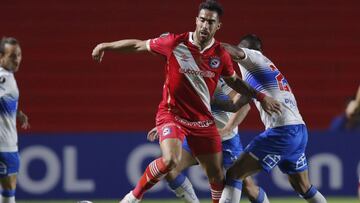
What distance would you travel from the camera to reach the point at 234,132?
795 centimetres

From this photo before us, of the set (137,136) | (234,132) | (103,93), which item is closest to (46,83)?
(103,93)

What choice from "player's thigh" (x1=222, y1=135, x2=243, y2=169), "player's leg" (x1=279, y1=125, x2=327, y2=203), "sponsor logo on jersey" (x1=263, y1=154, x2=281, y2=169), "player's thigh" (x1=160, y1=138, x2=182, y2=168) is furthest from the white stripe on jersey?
"player's thigh" (x1=222, y1=135, x2=243, y2=169)

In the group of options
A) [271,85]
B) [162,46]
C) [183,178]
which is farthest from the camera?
[183,178]

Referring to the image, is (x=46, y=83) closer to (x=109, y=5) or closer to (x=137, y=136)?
(x=109, y=5)

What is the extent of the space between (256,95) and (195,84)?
18.7 inches

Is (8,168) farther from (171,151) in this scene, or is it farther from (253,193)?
(253,193)

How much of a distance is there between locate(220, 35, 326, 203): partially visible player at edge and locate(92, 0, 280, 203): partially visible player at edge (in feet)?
0.48

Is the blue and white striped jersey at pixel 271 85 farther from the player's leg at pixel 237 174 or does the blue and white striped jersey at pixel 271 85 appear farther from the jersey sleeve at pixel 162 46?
the jersey sleeve at pixel 162 46

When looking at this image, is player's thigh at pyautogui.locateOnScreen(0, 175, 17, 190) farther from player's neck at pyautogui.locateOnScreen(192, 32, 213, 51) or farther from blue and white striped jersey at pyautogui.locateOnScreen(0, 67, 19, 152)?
player's neck at pyautogui.locateOnScreen(192, 32, 213, 51)

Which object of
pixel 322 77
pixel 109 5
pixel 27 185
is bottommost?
pixel 27 185

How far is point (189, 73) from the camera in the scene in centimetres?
693

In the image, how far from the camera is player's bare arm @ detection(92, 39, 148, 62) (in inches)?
266

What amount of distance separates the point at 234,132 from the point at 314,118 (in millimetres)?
5028

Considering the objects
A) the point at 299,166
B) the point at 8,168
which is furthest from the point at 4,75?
the point at 299,166
